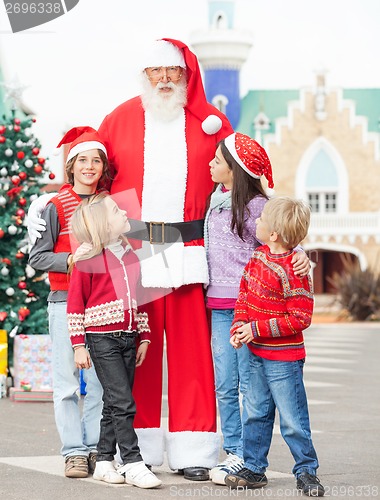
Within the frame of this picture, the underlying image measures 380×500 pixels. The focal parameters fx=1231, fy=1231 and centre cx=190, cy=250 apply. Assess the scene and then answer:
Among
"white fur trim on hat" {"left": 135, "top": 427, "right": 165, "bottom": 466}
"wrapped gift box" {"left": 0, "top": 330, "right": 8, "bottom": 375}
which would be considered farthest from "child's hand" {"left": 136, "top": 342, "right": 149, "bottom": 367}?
"wrapped gift box" {"left": 0, "top": 330, "right": 8, "bottom": 375}

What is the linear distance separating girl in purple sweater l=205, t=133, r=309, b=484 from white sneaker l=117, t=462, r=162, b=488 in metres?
0.33

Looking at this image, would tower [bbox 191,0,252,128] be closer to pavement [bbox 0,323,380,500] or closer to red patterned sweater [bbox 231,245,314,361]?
pavement [bbox 0,323,380,500]

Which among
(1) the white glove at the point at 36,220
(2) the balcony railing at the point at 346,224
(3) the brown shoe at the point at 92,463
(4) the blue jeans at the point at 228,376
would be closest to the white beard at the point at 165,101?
(1) the white glove at the point at 36,220

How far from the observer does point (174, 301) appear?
19.3 feet

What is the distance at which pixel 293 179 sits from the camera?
43531 mm

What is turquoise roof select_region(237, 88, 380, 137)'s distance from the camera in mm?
44688

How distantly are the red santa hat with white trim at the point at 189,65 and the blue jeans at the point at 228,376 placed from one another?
3.15 feet

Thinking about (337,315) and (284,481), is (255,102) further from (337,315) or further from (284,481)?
(284,481)

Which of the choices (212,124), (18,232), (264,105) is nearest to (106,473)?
(212,124)

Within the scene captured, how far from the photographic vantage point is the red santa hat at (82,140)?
19.4 ft

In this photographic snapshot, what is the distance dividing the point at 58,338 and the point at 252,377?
100 centimetres

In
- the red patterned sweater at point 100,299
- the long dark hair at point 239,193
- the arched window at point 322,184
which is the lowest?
the red patterned sweater at point 100,299

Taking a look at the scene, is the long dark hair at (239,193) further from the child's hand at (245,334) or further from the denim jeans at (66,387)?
the denim jeans at (66,387)

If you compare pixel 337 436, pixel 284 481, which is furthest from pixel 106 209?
pixel 337 436
